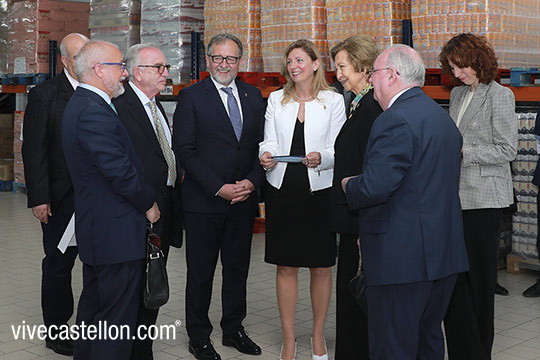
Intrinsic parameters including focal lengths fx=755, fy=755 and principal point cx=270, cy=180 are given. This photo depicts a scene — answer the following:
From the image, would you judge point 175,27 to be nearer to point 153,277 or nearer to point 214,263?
point 214,263

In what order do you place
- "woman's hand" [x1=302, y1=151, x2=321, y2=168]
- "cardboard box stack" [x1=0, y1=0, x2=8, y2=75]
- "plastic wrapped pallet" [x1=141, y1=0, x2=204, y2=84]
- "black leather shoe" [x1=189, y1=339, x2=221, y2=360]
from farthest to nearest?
"cardboard box stack" [x1=0, y1=0, x2=8, y2=75]
"plastic wrapped pallet" [x1=141, y1=0, x2=204, y2=84]
"black leather shoe" [x1=189, y1=339, x2=221, y2=360]
"woman's hand" [x1=302, y1=151, x2=321, y2=168]

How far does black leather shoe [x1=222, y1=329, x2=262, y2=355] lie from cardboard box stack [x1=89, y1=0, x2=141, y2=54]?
17.1 feet

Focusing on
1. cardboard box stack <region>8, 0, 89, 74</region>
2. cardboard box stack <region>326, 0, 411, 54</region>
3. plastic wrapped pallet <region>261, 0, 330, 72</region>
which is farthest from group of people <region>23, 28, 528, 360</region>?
cardboard box stack <region>8, 0, 89, 74</region>

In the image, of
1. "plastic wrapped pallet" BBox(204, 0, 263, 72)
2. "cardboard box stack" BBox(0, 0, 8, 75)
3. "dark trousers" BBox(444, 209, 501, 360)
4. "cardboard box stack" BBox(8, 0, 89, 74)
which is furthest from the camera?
"cardboard box stack" BBox(0, 0, 8, 75)

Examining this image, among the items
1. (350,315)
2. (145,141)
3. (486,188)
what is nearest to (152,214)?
(145,141)

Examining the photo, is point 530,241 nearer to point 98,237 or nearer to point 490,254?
point 490,254

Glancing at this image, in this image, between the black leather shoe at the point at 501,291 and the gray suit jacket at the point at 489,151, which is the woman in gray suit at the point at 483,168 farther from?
the black leather shoe at the point at 501,291

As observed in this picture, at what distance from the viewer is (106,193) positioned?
3.69m

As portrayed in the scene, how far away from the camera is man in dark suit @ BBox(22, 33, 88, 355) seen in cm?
482

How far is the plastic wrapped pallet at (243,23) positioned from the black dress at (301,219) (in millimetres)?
3337

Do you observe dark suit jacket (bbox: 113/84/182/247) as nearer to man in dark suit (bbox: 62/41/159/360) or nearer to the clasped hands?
man in dark suit (bbox: 62/41/159/360)

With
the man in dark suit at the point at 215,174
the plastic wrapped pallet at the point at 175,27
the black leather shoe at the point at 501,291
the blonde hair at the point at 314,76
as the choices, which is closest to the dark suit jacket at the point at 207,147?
the man in dark suit at the point at 215,174

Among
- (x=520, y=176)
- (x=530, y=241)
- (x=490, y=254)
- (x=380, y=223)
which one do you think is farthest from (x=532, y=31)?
(x=380, y=223)

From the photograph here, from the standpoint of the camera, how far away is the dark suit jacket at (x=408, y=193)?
319 centimetres
